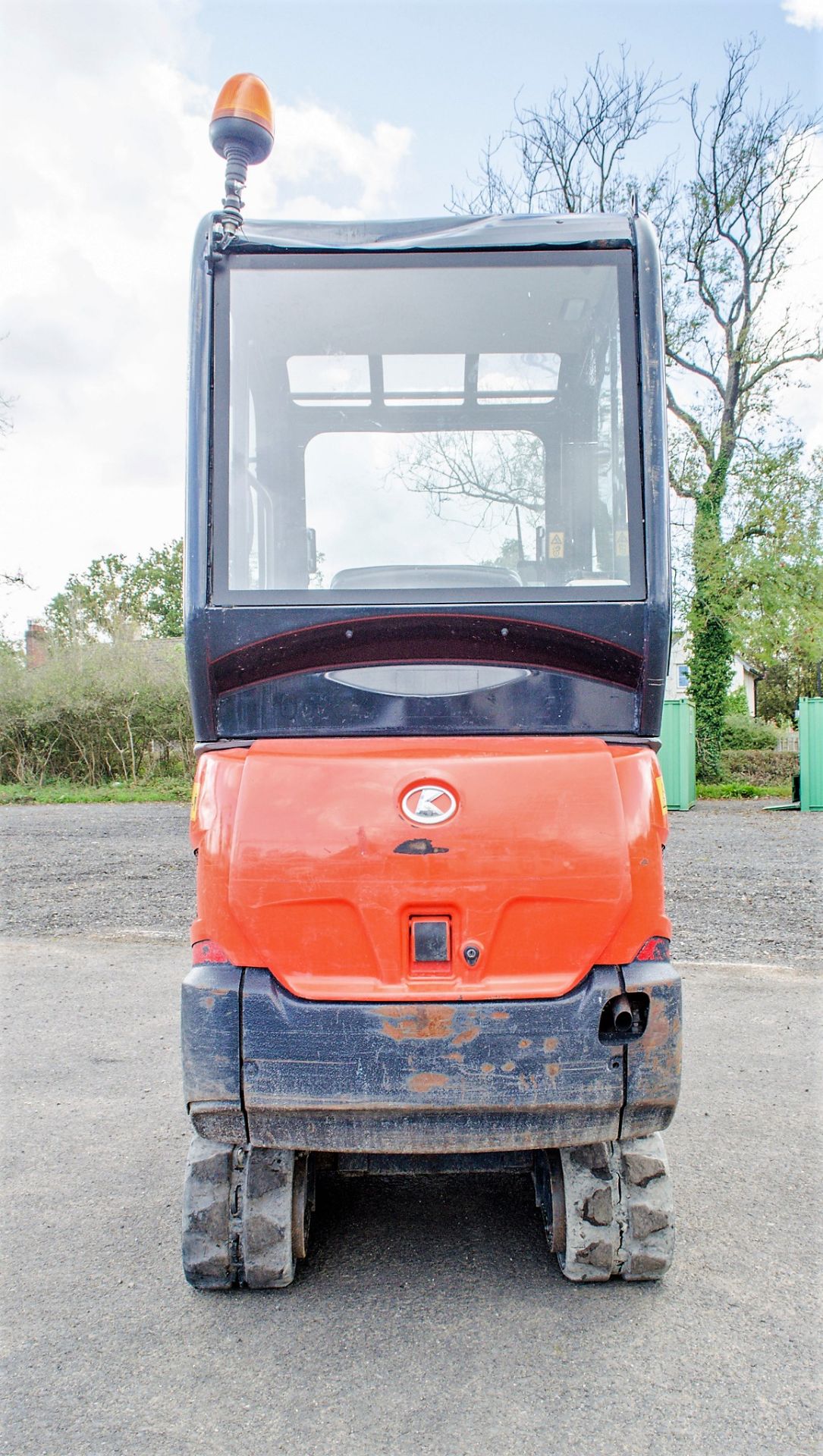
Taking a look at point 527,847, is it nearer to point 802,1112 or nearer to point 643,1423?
point 643,1423

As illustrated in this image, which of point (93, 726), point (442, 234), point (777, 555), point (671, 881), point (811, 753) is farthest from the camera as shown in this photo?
point (93, 726)

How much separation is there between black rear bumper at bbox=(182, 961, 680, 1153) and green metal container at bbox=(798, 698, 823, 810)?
13.3 meters

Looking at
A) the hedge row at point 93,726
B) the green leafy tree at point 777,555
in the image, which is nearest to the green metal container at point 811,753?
the green leafy tree at point 777,555

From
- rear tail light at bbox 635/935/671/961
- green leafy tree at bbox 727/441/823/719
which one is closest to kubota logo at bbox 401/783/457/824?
rear tail light at bbox 635/935/671/961

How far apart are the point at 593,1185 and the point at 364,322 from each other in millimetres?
2469

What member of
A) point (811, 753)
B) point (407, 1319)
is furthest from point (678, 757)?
point (407, 1319)

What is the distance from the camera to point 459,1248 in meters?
3.08

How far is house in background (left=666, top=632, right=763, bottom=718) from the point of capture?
63.4 ft

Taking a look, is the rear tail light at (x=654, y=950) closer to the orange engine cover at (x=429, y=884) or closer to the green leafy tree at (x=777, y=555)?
the orange engine cover at (x=429, y=884)

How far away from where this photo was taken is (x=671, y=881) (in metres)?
9.55

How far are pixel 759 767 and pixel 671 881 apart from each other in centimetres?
1374

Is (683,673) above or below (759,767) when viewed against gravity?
above

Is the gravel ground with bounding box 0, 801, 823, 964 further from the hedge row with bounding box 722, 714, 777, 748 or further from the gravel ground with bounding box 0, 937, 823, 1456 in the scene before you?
the hedge row with bounding box 722, 714, 777, 748

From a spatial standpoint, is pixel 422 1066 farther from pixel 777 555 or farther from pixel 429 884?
pixel 777 555
